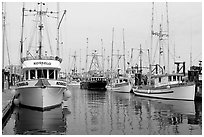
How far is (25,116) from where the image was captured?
65.6ft

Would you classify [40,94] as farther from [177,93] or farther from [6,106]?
[177,93]

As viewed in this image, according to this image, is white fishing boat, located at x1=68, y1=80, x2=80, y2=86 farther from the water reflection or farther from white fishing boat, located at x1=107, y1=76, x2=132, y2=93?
the water reflection

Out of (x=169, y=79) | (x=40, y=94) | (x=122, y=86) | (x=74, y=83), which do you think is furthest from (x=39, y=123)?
(x=74, y=83)

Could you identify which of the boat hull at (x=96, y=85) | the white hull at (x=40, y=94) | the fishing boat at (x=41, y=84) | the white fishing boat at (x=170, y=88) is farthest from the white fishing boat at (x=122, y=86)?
the white hull at (x=40, y=94)

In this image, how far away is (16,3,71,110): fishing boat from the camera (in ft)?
71.9

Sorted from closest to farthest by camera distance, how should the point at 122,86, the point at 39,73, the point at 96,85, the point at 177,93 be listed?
1. the point at 39,73
2. the point at 177,93
3. the point at 122,86
4. the point at 96,85

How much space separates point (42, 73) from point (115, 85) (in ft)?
139

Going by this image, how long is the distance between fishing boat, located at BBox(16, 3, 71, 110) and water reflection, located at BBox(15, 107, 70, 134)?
1.32 m

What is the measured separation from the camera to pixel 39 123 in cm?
1694

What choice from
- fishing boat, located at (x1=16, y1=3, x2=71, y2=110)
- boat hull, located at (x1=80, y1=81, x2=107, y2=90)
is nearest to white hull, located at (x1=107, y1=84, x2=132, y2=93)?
boat hull, located at (x1=80, y1=81, x2=107, y2=90)

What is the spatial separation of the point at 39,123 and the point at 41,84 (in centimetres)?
522

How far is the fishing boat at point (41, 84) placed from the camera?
21.9 m

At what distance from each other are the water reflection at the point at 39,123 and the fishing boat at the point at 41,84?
1324 mm

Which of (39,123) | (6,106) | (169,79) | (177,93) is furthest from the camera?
(169,79)
